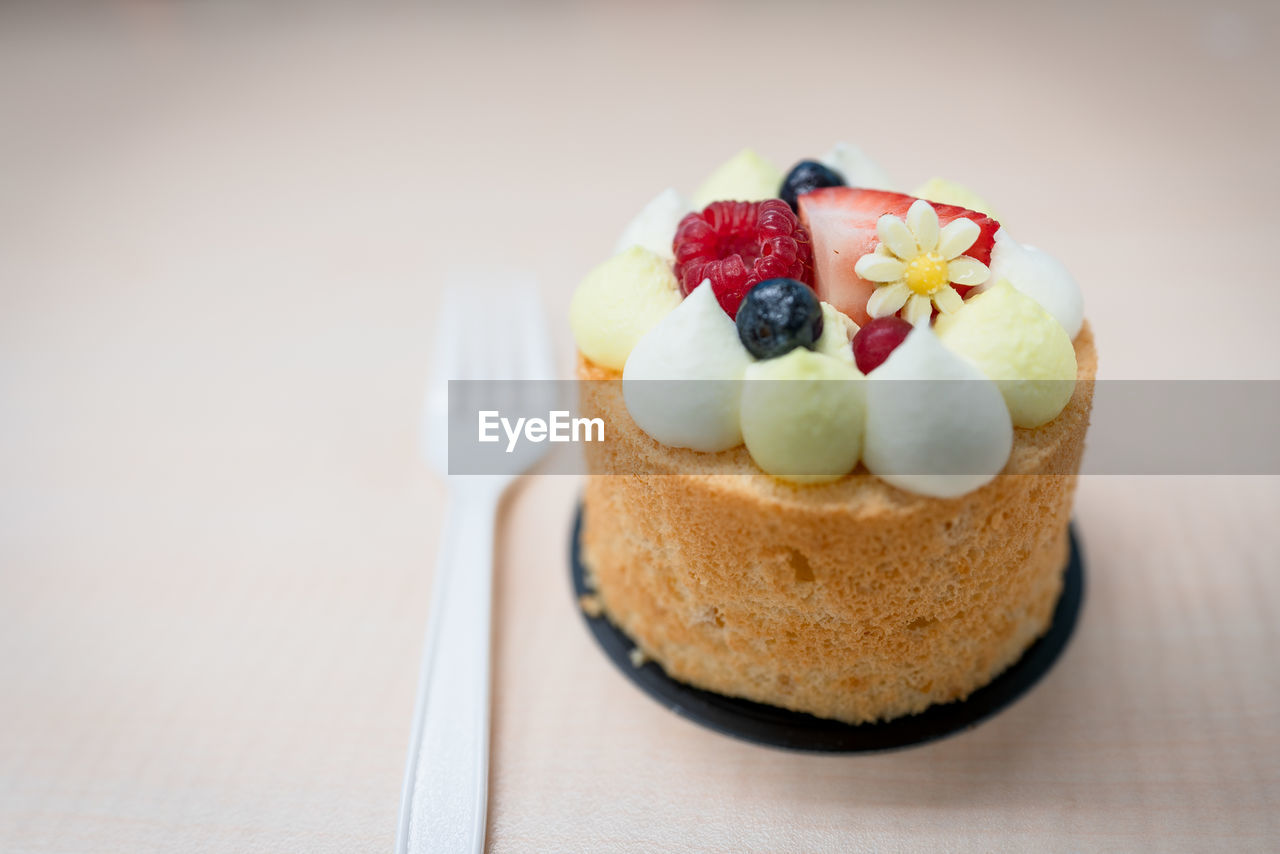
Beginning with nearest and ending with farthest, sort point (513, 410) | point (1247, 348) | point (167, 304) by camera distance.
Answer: point (513, 410)
point (1247, 348)
point (167, 304)

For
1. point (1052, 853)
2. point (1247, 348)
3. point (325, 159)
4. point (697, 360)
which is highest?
point (325, 159)

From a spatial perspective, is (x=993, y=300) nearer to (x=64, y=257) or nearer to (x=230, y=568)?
(x=230, y=568)

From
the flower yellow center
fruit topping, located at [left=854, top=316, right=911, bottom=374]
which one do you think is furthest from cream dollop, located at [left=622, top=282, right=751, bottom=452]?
the flower yellow center

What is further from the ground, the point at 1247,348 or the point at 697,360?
the point at 1247,348

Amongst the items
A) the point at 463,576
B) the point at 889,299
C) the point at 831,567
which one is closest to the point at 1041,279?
the point at 889,299

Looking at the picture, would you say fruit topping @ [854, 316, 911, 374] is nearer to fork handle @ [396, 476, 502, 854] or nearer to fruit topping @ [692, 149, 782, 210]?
fruit topping @ [692, 149, 782, 210]

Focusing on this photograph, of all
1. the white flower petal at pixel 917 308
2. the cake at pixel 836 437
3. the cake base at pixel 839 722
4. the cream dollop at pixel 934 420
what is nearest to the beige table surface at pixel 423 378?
the cake base at pixel 839 722

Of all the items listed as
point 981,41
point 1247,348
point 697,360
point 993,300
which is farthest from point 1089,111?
point 697,360

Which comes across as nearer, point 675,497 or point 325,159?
point 675,497

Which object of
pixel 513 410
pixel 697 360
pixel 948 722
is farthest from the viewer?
pixel 513 410
